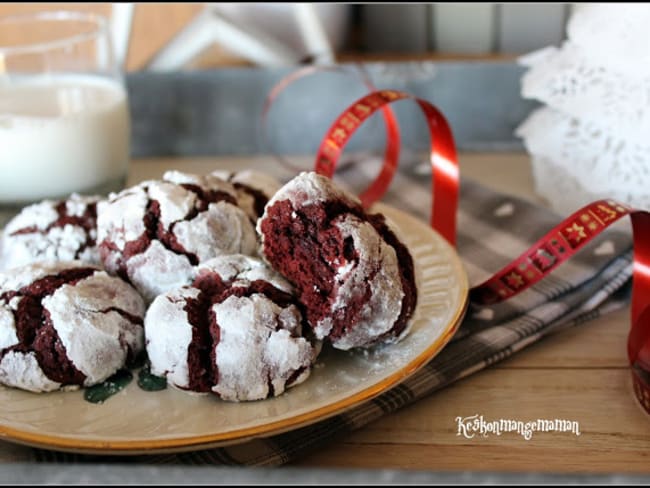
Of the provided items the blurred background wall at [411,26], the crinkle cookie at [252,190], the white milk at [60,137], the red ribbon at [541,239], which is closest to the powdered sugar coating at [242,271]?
the crinkle cookie at [252,190]

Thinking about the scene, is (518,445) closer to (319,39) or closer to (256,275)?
(256,275)

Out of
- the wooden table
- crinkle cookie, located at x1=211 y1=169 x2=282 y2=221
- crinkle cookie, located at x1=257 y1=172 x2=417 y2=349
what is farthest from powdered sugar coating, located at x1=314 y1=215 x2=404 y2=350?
crinkle cookie, located at x1=211 y1=169 x2=282 y2=221

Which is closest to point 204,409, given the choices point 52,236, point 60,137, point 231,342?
point 231,342

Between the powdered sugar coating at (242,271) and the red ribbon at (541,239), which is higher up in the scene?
the powdered sugar coating at (242,271)

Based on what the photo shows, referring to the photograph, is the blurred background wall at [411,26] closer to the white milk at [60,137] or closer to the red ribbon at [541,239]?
the white milk at [60,137]

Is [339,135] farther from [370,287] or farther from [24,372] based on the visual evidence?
[24,372]
